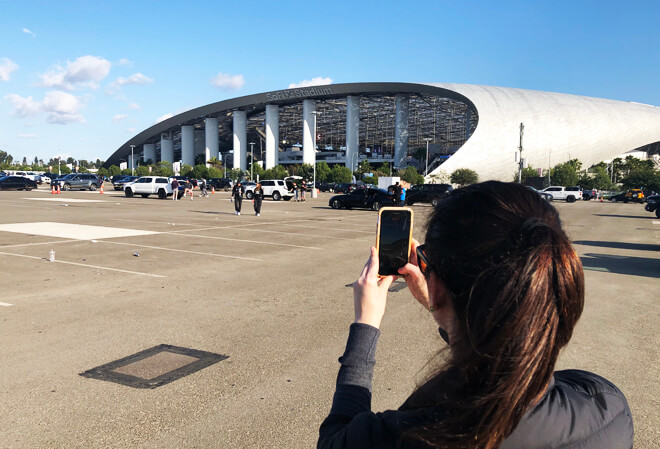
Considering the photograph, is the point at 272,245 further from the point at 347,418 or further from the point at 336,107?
the point at 336,107

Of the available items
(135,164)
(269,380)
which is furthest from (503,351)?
(135,164)

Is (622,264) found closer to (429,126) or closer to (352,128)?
(352,128)

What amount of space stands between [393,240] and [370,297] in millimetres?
364

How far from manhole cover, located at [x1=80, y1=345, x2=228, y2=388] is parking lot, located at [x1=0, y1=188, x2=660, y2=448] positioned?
3.8 inches

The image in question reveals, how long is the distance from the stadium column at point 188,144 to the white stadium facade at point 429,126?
25 cm

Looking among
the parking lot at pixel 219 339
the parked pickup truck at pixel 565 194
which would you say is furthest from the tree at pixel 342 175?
the parking lot at pixel 219 339

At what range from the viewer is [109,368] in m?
4.91

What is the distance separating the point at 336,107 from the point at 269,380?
115267 millimetres

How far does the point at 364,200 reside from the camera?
33.6 metres

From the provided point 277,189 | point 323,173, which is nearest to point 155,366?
point 277,189

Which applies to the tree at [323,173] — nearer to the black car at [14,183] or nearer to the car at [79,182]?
the car at [79,182]

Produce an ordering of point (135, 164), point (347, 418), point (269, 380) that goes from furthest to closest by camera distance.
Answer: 1. point (135, 164)
2. point (269, 380)
3. point (347, 418)

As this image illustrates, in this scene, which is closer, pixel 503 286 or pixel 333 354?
pixel 503 286

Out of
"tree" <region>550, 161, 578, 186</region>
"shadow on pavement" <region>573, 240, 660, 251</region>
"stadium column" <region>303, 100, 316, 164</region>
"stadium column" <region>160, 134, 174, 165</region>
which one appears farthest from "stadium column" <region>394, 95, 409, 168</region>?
"shadow on pavement" <region>573, 240, 660, 251</region>
